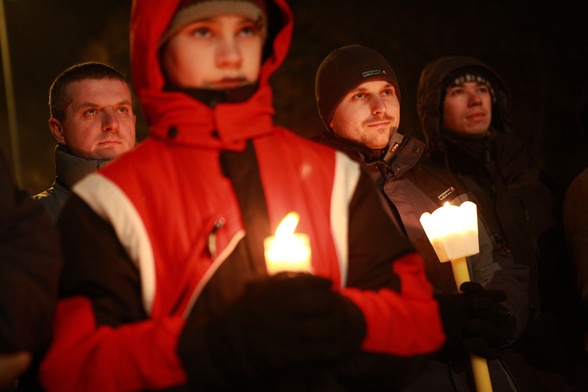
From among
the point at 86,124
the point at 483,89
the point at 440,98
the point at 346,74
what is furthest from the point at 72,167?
the point at 483,89

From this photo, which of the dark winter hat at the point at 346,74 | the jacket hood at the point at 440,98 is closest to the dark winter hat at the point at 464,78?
the jacket hood at the point at 440,98

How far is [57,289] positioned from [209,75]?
71cm

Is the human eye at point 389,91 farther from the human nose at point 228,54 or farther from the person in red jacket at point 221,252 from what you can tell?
the human nose at point 228,54

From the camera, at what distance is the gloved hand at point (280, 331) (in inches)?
60.7

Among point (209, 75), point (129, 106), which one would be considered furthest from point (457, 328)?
point (129, 106)

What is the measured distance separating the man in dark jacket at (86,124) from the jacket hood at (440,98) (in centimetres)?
179

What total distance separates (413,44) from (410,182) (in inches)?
201

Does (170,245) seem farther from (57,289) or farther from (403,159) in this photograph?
(403,159)

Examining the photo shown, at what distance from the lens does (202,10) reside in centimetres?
188

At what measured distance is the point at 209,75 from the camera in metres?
1.90

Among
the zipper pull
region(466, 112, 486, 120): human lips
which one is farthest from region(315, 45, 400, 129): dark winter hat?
the zipper pull

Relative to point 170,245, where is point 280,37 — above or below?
above

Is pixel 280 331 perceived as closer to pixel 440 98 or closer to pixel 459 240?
pixel 459 240

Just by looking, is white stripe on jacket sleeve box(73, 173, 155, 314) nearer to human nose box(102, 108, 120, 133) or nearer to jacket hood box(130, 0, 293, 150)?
jacket hood box(130, 0, 293, 150)
